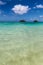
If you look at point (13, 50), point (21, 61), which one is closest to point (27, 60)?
point (21, 61)

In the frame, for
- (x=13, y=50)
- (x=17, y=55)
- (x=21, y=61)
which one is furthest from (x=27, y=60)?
(x=13, y=50)

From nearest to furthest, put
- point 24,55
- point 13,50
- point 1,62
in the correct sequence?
point 1,62 < point 24,55 < point 13,50

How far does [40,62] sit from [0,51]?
2.95 ft

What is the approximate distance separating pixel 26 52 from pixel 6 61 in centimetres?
66

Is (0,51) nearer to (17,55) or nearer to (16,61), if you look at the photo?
(17,55)

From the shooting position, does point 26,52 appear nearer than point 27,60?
No

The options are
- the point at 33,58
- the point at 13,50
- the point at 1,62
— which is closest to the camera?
the point at 1,62

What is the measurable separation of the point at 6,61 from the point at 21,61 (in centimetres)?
24

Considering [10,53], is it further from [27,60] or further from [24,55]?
[27,60]

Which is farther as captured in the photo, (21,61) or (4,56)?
(4,56)

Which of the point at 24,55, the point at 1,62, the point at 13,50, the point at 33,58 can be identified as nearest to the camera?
the point at 1,62

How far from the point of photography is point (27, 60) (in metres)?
2.76

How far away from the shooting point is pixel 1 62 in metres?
2.62

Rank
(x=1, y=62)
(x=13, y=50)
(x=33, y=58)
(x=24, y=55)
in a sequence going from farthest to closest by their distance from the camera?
(x=13, y=50) < (x=24, y=55) < (x=33, y=58) < (x=1, y=62)
